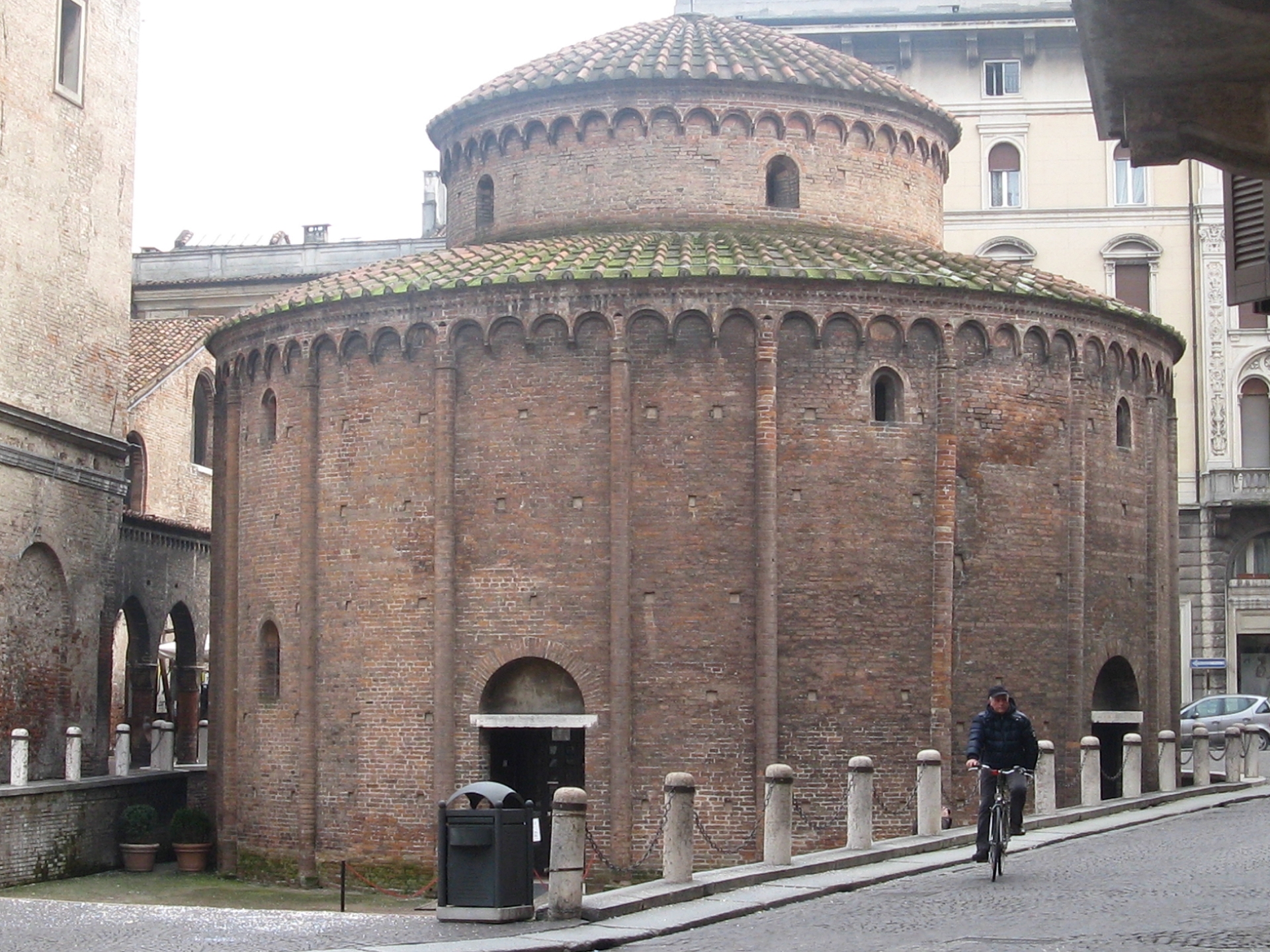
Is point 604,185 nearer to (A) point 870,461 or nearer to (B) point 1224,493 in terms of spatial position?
(A) point 870,461

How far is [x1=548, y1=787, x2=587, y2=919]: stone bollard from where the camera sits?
14.0 m

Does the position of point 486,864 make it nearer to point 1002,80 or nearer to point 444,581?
point 444,581

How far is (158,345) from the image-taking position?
3778 cm

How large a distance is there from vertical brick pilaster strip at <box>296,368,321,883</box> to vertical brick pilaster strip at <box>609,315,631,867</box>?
413cm

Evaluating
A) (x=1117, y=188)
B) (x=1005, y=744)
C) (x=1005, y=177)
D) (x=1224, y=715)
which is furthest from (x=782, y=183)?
(x=1117, y=188)

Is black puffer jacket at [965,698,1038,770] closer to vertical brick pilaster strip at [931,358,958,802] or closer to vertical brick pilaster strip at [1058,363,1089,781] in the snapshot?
vertical brick pilaster strip at [931,358,958,802]

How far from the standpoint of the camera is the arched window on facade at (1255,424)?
141 feet

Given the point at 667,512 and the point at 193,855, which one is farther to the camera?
the point at 193,855

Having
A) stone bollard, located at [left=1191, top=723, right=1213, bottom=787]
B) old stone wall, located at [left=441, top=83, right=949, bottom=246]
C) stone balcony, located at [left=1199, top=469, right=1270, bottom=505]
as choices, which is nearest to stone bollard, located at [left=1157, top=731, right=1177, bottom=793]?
stone bollard, located at [left=1191, top=723, right=1213, bottom=787]

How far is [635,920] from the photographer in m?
14.1

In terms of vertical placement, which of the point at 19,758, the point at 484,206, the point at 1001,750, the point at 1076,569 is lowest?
the point at 19,758

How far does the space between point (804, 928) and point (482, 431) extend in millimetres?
10757

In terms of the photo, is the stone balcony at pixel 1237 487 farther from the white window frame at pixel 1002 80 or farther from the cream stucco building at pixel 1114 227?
the white window frame at pixel 1002 80

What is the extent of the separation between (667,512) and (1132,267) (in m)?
24.8
